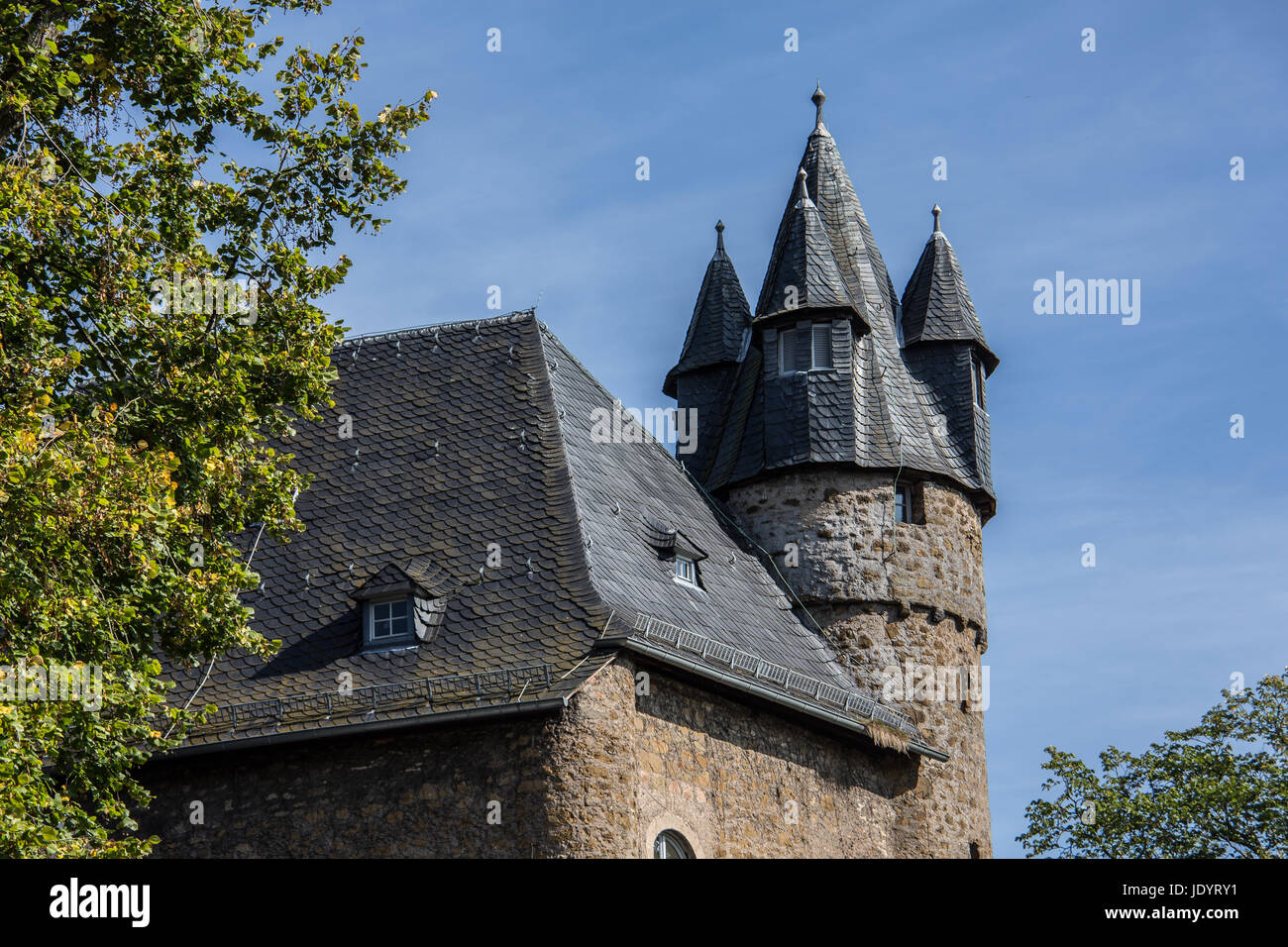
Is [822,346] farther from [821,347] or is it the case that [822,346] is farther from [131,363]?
[131,363]

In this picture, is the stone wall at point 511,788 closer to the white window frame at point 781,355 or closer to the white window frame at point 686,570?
the white window frame at point 686,570

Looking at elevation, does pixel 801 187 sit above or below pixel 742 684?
above

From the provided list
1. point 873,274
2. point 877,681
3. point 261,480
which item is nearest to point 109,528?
point 261,480

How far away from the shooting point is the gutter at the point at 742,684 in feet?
59.2

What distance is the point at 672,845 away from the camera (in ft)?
60.8

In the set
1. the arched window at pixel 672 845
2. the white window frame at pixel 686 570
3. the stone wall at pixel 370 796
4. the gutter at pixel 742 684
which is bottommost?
the arched window at pixel 672 845

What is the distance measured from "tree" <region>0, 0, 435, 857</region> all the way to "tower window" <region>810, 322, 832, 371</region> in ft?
35.2

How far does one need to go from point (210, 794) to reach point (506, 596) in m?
3.54

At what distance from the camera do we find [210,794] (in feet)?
60.3

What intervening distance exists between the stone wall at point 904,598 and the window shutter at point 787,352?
5.72 ft

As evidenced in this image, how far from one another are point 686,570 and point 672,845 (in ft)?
13.8

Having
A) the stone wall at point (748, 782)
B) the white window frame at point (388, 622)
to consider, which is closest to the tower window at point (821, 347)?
the stone wall at point (748, 782)

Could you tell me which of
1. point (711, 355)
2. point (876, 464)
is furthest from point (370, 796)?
point (711, 355)
